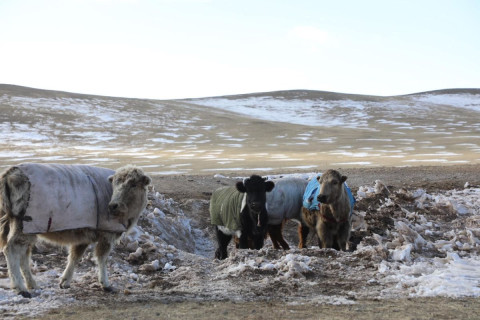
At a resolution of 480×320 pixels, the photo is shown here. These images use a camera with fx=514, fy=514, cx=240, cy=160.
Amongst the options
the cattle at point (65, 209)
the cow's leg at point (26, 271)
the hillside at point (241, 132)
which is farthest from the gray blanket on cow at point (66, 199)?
the hillside at point (241, 132)

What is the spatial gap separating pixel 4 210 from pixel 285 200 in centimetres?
690

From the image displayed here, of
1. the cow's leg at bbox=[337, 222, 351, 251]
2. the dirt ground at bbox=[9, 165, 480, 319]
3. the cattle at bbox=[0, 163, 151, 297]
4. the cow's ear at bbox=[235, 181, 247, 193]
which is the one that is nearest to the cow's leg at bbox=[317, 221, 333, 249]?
the cow's leg at bbox=[337, 222, 351, 251]

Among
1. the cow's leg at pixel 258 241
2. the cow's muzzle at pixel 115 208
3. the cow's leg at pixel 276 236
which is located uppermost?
the cow's muzzle at pixel 115 208

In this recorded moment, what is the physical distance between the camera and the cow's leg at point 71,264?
7598 millimetres

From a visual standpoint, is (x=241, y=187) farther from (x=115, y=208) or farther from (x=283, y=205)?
(x=115, y=208)

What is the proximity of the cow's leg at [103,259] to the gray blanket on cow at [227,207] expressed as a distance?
370 centimetres

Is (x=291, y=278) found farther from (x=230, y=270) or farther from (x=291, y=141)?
(x=291, y=141)

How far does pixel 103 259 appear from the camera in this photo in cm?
775

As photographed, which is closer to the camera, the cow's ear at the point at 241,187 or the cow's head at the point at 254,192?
the cow's head at the point at 254,192

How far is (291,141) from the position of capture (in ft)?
197

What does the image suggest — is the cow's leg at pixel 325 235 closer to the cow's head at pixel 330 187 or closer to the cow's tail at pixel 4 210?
the cow's head at pixel 330 187

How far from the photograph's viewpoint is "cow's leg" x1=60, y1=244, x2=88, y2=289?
760 centimetres

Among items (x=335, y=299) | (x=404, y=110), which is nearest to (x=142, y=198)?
(x=335, y=299)

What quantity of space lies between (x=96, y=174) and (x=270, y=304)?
3438mm
